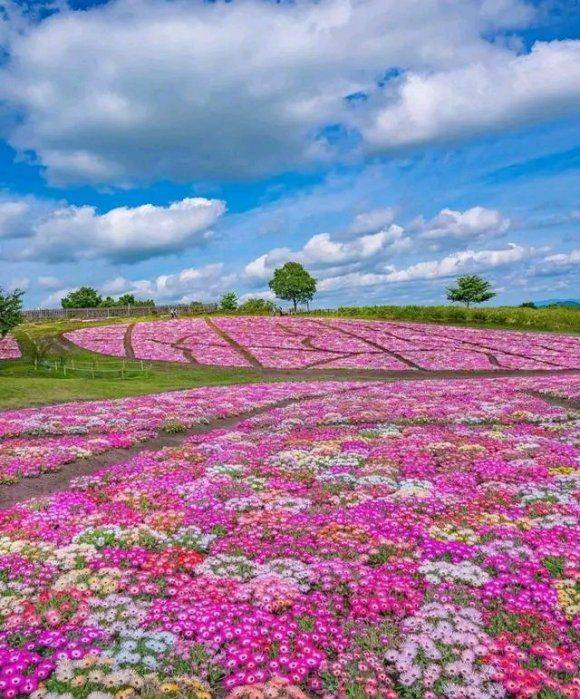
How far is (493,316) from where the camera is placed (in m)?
92.4

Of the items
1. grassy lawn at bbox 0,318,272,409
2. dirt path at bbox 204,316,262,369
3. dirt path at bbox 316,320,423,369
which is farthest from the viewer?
dirt path at bbox 204,316,262,369

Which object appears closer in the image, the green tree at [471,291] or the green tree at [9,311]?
the green tree at [9,311]

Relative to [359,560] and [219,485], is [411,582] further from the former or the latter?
[219,485]

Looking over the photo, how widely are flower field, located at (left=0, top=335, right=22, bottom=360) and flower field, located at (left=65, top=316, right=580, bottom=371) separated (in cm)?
722

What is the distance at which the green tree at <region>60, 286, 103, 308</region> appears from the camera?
595 feet

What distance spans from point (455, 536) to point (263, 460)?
314 inches

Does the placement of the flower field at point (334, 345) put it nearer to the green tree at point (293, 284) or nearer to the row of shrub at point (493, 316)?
the row of shrub at point (493, 316)

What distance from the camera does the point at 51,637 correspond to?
695 cm

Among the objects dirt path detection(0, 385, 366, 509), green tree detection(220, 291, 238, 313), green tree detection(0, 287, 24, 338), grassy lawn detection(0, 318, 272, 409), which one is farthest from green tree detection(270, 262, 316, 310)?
dirt path detection(0, 385, 366, 509)

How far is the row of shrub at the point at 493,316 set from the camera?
283 feet

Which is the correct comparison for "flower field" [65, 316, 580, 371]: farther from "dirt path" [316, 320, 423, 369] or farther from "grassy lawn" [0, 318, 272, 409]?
"grassy lawn" [0, 318, 272, 409]

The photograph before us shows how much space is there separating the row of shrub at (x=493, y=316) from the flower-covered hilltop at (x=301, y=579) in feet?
256

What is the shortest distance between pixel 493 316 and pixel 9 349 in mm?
76017

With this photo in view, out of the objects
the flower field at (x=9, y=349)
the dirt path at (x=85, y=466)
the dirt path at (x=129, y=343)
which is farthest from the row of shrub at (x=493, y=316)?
the dirt path at (x=85, y=466)
